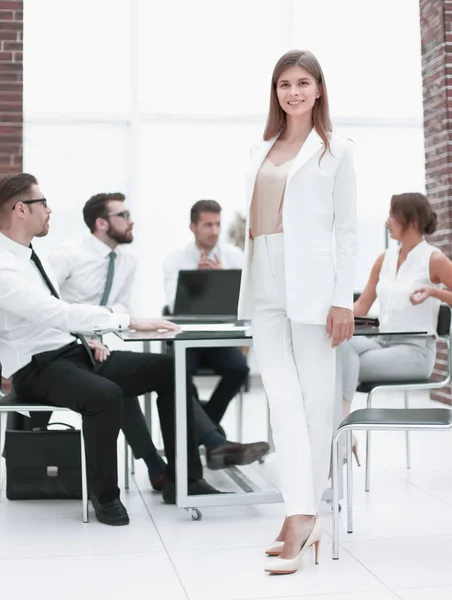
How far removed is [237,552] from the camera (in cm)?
285

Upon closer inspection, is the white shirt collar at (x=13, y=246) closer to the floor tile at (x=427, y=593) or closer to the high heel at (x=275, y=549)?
the high heel at (x=275, y=549)

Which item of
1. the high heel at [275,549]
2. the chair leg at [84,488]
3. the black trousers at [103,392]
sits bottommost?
the high heel at [275,549]

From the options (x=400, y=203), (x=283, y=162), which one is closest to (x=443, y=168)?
(x=400, y=203)

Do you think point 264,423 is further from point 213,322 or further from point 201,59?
point 201,59

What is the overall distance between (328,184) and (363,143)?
16.2 feet

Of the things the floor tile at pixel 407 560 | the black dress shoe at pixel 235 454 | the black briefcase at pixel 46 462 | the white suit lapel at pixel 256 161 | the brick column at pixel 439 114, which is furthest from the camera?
the brick column at pixel 439 114

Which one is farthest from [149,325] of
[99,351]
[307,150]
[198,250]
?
[198,250]

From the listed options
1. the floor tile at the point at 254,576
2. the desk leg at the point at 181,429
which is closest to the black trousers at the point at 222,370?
the desk leg at the point at 181,429

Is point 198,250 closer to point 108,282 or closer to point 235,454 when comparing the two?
point 108,282

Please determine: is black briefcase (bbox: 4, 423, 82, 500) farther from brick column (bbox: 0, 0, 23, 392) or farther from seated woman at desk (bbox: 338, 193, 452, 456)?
brick column (bbox: 0, 0, 23, 392)

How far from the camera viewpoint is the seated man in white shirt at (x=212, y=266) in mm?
4367

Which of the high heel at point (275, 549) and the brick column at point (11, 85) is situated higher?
the brick column at point (11, 85)

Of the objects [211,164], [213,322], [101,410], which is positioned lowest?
[101,410]

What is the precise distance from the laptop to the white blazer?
5.84ft
